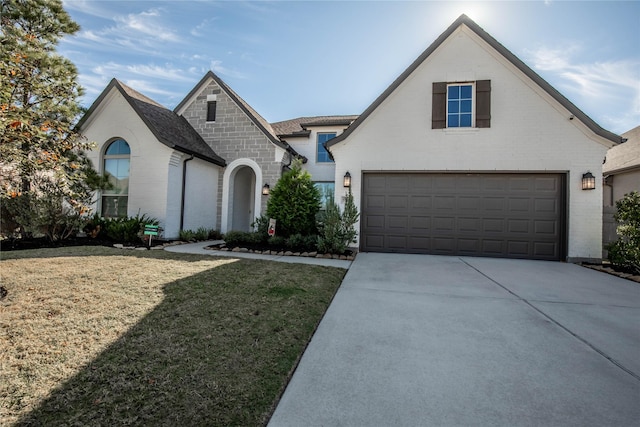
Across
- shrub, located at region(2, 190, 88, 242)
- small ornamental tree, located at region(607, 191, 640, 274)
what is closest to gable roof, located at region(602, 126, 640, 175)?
small ornamental tree, located at region(607, 191, 640, 274)

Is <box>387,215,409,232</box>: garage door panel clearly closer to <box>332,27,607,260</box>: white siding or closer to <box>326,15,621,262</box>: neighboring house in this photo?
<box>326,15,621,262</box>: neighboring house

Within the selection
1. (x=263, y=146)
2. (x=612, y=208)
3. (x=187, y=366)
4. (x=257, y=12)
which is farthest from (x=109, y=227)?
(x=612, y=208)

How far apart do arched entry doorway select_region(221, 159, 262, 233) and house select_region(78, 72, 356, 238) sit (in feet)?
0.15

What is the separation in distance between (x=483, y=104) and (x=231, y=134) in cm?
994

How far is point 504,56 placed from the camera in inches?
335

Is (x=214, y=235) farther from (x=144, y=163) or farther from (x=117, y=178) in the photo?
(x=117, y=178)

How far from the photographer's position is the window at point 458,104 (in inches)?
339

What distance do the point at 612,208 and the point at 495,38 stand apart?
20.7 feet

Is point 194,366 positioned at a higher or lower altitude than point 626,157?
lower

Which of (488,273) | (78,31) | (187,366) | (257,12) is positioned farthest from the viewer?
(78,31)

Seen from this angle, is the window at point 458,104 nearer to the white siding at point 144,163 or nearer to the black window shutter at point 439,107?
the black window shutter at point 439,107

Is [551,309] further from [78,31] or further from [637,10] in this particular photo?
[78,31]

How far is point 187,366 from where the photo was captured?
7.80 ft

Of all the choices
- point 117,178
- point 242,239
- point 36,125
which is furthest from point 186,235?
point 36,125
